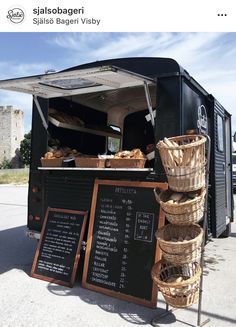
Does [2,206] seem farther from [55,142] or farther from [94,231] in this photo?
[94,231]

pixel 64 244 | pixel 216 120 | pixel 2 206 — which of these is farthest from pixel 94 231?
pixel 2 206

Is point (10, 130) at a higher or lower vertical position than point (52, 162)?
higher

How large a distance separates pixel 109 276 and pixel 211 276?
1.63 m

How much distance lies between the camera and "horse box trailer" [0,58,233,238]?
15.5ft

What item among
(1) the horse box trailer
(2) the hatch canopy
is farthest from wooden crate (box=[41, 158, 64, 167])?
(2) the hatch canopy

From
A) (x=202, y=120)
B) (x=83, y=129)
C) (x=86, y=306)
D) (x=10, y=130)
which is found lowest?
(x=86, y=306)

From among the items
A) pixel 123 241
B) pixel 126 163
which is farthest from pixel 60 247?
pixel 126 163

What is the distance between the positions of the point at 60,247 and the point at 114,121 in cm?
267

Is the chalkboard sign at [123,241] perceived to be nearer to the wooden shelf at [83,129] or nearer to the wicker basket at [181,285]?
the wicker basket at [181,285]

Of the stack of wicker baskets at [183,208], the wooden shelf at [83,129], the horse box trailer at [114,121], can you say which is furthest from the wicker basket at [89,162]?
the stack of wicker baskets at [183,208]

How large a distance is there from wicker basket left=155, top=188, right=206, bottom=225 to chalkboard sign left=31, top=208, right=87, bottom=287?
1.71 metres

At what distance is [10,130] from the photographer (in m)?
55.7

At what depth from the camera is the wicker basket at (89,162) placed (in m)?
5.05

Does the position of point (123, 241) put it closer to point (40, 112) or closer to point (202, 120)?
point (202, 120)
